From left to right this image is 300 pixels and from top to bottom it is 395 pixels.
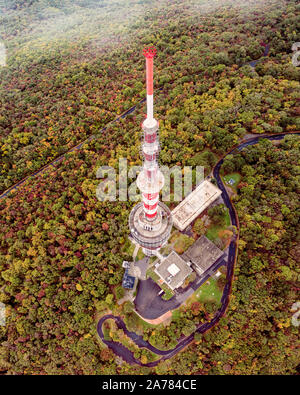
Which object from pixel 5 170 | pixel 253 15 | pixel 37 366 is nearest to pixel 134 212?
pixel 37 366

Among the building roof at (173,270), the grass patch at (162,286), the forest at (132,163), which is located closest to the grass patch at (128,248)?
the forest at (132,163)

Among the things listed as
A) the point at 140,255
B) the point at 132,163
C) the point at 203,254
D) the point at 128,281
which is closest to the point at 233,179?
the point at 203,254

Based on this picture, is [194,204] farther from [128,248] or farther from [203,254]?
[128,248]

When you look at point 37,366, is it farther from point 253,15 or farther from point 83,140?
point 253,15

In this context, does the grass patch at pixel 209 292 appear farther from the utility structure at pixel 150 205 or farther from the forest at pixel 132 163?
the utility structure at pixel 150 205

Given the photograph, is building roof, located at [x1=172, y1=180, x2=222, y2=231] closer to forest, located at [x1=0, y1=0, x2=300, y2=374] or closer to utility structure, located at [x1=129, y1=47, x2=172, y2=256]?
utility structure, located at [x1=129, y1=47, x2=172, y2=256]

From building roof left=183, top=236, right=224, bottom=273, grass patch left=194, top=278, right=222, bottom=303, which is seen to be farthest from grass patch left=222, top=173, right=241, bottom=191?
grass patch left=194, top=278, right=222, bottom=303
